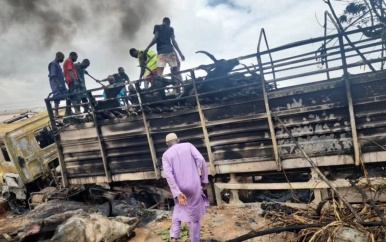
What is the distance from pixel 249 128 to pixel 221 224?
1.67 m

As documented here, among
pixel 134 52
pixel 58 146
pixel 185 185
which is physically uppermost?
pixel 134 52

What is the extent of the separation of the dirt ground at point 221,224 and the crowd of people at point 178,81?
2.43 ft

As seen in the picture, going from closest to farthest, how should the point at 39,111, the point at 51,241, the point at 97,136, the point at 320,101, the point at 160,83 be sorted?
1. the point at 51,241
2. the point at 320,101
3. the point at 160,83
4. the point at 97,136
5. the point at 39,111

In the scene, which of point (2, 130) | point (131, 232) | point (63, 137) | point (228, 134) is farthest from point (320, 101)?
point (2, 130)

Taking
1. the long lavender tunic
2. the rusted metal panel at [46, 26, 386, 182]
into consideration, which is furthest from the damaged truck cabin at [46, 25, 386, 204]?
the long lavender tunic

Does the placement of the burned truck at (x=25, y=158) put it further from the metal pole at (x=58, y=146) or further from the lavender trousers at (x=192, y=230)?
the lavender trousers at (x=192, y=230)

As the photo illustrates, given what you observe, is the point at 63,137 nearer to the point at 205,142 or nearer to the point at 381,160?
the point at 205,142

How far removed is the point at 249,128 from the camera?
5023mm

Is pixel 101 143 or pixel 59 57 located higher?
pixel 59 57

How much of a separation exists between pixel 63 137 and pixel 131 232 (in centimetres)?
308

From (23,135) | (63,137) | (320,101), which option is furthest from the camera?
(23,135)

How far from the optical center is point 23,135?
324 inches

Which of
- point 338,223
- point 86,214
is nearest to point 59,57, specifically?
point 86,214

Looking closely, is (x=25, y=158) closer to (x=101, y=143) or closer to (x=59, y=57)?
(x=59, y=57)
